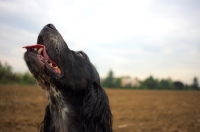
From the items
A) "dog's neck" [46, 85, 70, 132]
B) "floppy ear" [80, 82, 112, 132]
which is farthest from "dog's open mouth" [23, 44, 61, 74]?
"floppy ear" [80, 82, 112, 132]

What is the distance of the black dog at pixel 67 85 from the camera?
3.72 meters

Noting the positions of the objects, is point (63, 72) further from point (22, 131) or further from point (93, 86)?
point (22, 131)

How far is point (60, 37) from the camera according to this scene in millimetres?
3936

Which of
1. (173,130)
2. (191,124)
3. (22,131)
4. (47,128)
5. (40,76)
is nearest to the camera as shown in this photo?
(40,76)

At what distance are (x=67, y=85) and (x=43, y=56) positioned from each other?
60 centimetres

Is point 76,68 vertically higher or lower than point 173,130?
higher

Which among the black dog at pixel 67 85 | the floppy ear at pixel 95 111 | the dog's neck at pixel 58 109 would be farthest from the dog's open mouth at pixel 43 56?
the floppy ear at pixel 95 111

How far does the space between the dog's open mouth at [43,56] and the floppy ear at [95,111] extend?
0.66m

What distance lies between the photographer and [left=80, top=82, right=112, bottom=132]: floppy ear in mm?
3859

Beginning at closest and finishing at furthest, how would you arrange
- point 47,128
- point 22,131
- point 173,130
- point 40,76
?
point 40,76
point 47,128
point 22,131
point 173,130

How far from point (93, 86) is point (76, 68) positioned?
0.42 metres

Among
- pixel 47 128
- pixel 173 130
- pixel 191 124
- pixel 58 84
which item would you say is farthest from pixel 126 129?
pixel 58 84

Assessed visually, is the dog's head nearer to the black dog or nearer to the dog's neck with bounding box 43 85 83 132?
the black dog

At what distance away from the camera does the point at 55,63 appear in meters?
3.88
